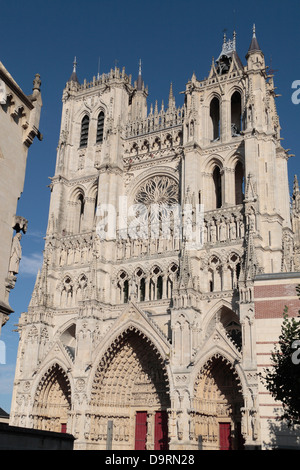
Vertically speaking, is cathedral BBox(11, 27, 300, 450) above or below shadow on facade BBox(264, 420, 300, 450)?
above

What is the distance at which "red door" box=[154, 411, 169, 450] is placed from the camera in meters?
27.9

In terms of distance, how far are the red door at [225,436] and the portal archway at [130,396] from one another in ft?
9.49

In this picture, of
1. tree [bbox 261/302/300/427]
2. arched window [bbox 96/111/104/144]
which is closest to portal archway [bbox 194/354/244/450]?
tree [bbox 261/302/300/427]

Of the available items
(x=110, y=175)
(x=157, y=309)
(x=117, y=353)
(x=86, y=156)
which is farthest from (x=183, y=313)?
(x=86, y=156)

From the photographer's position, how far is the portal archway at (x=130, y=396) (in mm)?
28672

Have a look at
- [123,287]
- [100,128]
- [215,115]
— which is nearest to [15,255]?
[123,287]

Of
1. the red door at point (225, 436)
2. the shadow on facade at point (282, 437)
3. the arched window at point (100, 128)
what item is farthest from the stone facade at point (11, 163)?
the arched window at point (100, 128)

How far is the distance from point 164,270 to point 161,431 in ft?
27.6

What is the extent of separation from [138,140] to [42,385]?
16428 millimetres

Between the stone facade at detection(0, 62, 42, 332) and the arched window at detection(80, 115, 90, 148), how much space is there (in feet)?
81.2

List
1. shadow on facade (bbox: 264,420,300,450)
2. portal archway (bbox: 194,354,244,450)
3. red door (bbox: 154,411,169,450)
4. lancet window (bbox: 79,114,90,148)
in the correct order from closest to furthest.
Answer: shadow on facade (bbox: 264,420,300,450) < portal archway (bbox: 194,354,244,450) < red door (bbox: 154,411,169,450) < lancet window (bbox: 79,114,90,148)

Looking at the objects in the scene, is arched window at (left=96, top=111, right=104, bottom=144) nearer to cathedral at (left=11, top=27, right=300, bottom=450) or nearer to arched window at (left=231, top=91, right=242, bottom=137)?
cathedral at (left=11, top=27, right=300, bottom=450)

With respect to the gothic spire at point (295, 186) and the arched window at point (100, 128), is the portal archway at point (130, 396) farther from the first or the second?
the arched window at point (100, 128)

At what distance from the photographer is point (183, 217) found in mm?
30766
